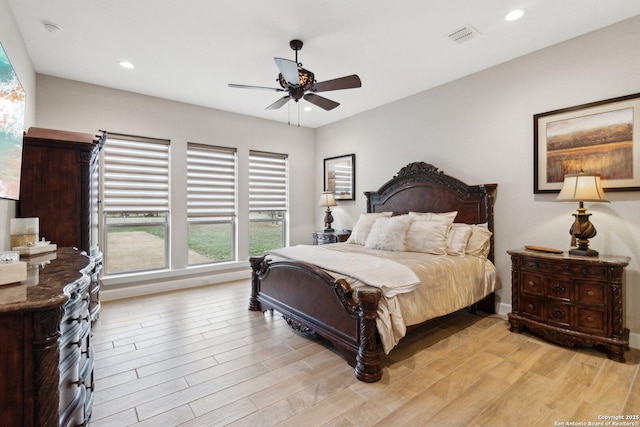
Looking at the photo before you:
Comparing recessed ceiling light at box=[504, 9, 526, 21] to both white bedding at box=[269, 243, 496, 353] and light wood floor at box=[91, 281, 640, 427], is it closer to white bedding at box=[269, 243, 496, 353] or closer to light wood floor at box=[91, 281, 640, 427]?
white bedding at box=[269, 243, 496, 353]

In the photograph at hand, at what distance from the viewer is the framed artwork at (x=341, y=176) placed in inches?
218

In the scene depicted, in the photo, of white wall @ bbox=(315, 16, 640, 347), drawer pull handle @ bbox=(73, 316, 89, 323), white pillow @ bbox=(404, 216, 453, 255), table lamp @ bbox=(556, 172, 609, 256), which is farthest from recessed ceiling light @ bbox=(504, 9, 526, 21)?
drawer pull handle @ bbox=(73, 316, 89, 323)

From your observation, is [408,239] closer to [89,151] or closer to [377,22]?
[377,22]

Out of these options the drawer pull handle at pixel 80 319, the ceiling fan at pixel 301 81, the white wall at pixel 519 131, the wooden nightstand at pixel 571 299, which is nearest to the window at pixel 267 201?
the white wall at pixel 519 131

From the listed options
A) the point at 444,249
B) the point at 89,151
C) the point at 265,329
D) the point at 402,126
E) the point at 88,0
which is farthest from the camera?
the point at 402,126

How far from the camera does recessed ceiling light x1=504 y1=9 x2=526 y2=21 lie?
8.50ft

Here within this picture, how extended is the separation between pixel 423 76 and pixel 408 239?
2.11 meters

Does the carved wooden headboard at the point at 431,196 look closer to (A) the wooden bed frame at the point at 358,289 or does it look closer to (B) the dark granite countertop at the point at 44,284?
(A) the wooden bed frame at the point at 358,289

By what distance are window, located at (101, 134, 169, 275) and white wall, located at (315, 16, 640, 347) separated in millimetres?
3578

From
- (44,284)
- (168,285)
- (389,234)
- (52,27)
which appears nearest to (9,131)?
(44,284)

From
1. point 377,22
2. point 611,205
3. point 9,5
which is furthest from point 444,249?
point 9,5

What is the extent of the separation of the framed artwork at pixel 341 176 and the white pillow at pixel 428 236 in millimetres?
1958

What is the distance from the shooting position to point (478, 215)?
12.1ft

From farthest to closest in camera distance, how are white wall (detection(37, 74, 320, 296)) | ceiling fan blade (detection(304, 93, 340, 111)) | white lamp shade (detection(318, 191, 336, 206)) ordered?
white lamp shade (detection(318, 191, 336, 206)), white wall (detection(37, 74, 320, 296)), ceiling fan blade (detection(304, 93, 340, 111))
